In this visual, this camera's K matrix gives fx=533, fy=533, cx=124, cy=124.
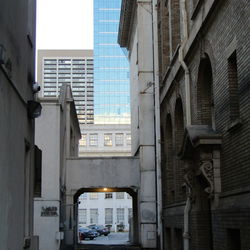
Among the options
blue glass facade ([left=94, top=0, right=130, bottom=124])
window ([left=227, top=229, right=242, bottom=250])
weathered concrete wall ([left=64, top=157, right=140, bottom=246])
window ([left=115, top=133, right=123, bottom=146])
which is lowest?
window ([left=227, top=229, right=242, bottom=250])

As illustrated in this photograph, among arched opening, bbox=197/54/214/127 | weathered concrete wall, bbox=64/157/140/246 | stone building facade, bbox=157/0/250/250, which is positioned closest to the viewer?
stone building facade, bbox=157/0/250/250

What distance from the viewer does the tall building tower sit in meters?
164

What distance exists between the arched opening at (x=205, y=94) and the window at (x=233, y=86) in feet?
8.42

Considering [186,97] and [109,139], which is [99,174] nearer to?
[186,97]

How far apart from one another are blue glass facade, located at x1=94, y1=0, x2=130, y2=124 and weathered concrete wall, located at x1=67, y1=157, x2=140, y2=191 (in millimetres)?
103784

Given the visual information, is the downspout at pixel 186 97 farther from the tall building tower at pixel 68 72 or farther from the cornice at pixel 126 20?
the tall building tower at pixel 68 72

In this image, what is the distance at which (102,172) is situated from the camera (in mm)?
27172

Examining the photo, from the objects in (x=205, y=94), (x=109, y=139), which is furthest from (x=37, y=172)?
(x=109, y=139)

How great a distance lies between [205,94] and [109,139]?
3387 inches

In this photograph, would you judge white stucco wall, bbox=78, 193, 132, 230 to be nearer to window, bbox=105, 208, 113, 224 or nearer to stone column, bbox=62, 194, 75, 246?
window, bbox=105, 208, 113, 224

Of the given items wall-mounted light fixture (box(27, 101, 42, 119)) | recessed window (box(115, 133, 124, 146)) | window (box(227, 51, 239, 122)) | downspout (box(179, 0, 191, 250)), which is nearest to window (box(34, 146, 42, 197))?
wall-mounted light fixture (box(27, 101, 42, 119))

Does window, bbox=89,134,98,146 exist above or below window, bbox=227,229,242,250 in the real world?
above

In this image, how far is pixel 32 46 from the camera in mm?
12352

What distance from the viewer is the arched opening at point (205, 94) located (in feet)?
48.5
